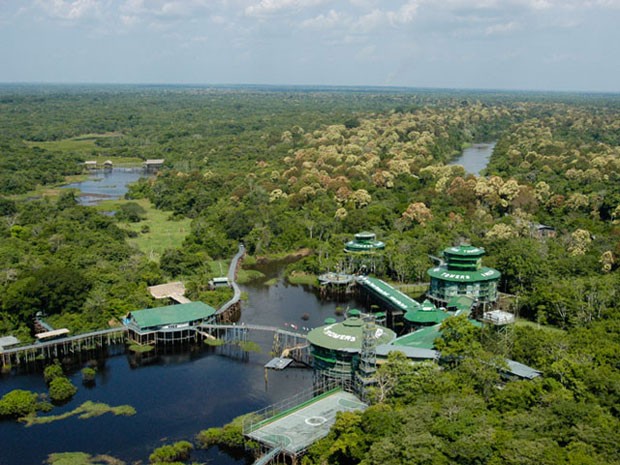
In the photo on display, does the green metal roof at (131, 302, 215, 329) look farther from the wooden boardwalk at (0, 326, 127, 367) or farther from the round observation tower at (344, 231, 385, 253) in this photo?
the round observation tower at (344, 231, 385, 253)

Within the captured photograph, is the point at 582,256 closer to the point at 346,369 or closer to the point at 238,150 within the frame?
the point at 346,369

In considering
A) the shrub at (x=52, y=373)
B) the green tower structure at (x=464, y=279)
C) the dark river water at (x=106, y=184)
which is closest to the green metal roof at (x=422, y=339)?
the green tower structure at (x=464, y=279)

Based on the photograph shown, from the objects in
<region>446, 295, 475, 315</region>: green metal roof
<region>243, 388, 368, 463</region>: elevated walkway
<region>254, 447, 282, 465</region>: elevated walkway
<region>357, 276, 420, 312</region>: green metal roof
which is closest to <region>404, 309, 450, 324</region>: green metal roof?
<region>357, 276, 420, 312</region>: green metal roof

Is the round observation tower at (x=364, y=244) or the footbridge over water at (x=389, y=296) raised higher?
the round observation tower at (x=364, y=244)

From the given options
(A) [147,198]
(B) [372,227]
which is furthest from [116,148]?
(B) [372,227]

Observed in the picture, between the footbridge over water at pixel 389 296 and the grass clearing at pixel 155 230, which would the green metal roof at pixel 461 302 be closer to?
the footbridge over water at pixel 389 296

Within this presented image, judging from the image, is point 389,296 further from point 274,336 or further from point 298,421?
point 298,421
